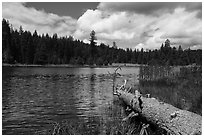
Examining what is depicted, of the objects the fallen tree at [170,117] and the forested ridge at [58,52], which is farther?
the forested ridge at [58,52]

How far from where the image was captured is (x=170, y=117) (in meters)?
7.01

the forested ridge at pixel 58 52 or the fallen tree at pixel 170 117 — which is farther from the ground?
the forested ridge at pixel 58 52

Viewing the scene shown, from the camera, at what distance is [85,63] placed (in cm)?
12744

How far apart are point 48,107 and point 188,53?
102m

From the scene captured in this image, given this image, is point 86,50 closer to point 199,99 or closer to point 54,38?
point 54,38

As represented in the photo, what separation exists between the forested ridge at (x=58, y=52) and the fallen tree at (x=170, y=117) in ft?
225

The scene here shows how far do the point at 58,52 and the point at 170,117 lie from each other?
125 meters

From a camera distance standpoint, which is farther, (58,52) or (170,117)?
(58,52)

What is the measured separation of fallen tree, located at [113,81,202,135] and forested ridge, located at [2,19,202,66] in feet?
225

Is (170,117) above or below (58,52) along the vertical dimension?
below

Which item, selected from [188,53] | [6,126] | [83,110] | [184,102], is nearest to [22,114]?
[6,126]

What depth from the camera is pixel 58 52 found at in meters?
130

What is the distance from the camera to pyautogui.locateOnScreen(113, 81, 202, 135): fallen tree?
6.24m

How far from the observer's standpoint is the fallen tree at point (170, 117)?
6238 mm
